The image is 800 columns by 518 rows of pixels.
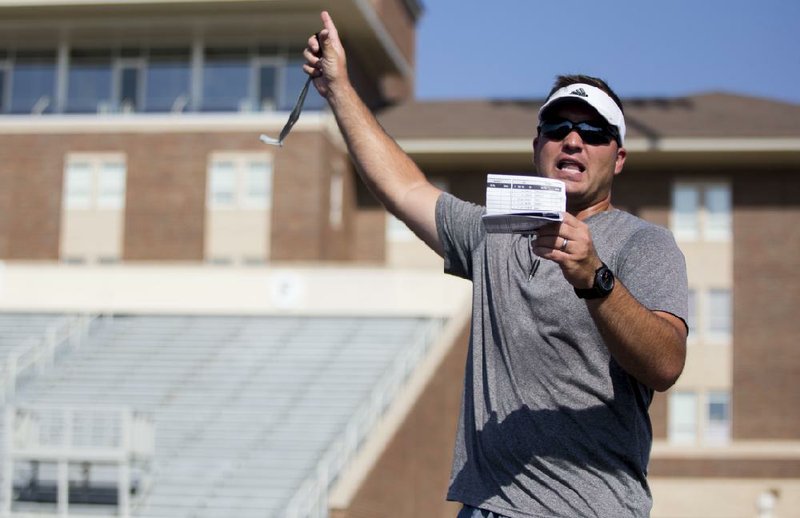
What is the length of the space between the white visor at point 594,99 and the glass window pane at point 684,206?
3448cm

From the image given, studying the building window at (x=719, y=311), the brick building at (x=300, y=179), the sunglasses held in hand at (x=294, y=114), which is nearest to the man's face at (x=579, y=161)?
the sunglasses held in hand at (x=294, y=114)

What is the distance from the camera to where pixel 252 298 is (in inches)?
1220

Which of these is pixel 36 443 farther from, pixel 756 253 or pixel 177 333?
pixel 756 253

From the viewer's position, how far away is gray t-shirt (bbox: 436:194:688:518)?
12.1 ft

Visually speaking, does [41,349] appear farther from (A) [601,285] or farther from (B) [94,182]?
(A) [601,285]

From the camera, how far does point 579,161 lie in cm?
393

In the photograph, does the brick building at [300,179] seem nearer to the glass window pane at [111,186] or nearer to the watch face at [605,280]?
the glass window pane at [111,186]

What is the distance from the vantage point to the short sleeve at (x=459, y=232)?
4.13 metres

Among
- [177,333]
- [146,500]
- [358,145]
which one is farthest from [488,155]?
[358,145]

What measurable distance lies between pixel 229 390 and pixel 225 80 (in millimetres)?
13098

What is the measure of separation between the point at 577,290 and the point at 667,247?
0.52m

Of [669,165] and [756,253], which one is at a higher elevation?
[669,165]

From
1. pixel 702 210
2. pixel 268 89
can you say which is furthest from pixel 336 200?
pixel 702 210

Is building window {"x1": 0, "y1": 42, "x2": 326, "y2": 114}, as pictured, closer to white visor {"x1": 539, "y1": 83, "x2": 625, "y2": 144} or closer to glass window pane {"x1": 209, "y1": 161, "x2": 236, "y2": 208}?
glass window pane {"x1": 209, "y1": 161, "x2": 236, "y2": 208}
